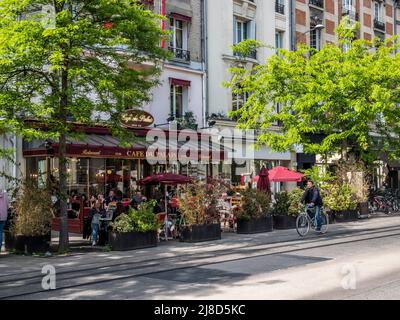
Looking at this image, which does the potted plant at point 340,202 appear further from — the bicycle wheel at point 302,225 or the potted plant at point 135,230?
the potted plant at point 135,230

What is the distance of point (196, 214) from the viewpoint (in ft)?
50.3

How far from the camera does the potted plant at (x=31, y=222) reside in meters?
13.0

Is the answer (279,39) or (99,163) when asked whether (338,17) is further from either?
(99,163)

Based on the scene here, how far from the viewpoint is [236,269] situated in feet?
33.3

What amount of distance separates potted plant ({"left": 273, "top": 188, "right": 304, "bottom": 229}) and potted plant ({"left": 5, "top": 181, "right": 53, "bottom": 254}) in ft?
28.8

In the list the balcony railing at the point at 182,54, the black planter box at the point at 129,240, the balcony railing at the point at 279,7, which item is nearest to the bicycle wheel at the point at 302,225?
the black planter box at the point at 129,240

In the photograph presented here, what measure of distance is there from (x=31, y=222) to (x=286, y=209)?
31.6ft

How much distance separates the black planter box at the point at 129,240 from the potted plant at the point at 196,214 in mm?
1526

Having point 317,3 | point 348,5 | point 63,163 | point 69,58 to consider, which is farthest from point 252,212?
point 348,5

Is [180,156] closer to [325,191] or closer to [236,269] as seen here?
[325,191]

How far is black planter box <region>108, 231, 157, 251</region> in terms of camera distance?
1349 centimetres

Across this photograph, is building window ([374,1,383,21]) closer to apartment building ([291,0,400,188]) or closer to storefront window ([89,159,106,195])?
apartment building ([291,0,400,188])

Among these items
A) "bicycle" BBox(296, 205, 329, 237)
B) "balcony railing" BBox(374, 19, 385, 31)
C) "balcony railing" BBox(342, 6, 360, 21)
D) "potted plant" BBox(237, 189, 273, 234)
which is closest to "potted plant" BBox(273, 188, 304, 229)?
"potted plant" BBox(237, 189, 273, 234)
